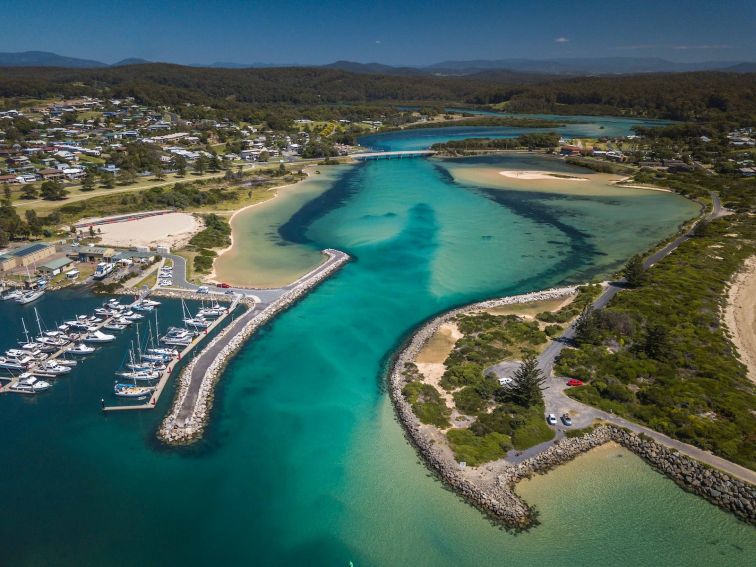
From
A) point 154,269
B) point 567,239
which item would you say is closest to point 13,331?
point 154,269

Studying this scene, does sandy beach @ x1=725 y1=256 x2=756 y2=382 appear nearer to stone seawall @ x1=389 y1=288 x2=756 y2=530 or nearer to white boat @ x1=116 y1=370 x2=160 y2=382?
stone seawall @ x1=389 y1=288 x2=756 y2=530

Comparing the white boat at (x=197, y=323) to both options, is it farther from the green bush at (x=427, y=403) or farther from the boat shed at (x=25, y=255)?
the boat shed at (x=25, y=255)

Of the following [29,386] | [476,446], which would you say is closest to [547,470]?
[476,446]

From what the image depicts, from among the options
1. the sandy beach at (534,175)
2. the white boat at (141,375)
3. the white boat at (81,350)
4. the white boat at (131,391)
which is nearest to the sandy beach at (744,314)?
the white boat at (131,391)

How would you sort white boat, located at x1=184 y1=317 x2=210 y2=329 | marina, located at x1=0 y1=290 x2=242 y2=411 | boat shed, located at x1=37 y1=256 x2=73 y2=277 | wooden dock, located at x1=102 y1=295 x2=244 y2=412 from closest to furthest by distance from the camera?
wooden dock, located at x1=102 y1=295 x2=244 y2=412 < marina, located at x1=0 y1=290 x2=242 y2=411 < white boat, located at x1=184 y1=317 x2=210 y2=329 < boat shed, located at x1=37 y1=256 x2=73 y2=277

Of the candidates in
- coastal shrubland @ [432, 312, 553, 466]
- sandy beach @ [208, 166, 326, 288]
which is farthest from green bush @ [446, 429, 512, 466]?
sandy beach @ [208, 166, 326, 288]

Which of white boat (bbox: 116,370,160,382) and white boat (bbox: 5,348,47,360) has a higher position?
white boat (bbox: 5,348,47,360)

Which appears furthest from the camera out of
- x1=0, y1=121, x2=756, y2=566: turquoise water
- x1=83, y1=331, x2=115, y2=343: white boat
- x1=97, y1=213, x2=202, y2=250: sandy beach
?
x1=97, y1=213, x2=202, y2=250: sandy beach

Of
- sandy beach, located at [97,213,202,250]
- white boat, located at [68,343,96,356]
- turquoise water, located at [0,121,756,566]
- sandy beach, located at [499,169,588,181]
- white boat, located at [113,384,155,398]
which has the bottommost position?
turquoise water, located at [0,121,756,566]
